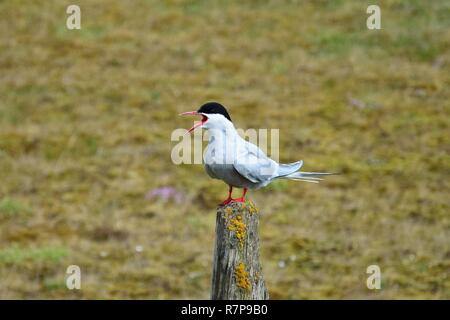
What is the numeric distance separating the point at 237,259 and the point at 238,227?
0.26m

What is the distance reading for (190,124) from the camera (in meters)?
16.5

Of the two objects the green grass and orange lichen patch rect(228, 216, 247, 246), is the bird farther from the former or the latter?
the green grass

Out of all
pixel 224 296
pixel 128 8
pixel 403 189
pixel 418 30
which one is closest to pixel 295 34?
pixel 418 30

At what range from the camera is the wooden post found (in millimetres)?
5496

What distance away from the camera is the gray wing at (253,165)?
20.0 feet

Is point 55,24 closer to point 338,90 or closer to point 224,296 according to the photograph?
point 338,90

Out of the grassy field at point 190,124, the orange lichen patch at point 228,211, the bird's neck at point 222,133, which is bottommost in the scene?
the orange lichen patch at point 228,211

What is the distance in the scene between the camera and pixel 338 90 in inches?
704

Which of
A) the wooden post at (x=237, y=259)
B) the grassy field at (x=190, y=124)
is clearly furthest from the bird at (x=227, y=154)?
the grassy field at (x=190, y=124)

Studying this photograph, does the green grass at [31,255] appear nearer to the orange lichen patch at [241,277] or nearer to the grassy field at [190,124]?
the grassy field at [190,124]

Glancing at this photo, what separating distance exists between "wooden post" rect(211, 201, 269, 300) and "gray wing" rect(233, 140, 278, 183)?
46 centimetres

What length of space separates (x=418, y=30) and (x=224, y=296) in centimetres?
1650

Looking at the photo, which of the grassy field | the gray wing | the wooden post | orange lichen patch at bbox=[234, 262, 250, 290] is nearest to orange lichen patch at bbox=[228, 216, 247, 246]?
the wooden post

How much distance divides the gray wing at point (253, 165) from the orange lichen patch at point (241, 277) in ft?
3.11
